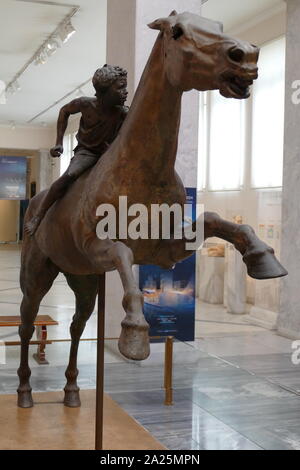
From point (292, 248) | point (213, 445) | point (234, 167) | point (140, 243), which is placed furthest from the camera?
point (234, 167)

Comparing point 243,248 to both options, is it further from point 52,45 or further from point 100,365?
point 52,45

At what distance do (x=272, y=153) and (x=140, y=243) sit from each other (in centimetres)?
929

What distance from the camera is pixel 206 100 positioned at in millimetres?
14938

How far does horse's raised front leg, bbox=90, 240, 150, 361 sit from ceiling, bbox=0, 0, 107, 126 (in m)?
10.2

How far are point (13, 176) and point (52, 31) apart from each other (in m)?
15.5

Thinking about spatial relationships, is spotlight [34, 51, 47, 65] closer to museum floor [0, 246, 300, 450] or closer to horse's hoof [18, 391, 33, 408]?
museum floor [0, 246, 300, 450]

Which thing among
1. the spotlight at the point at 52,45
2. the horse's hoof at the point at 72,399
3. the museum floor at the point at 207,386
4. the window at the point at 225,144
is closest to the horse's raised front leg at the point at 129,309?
the museum floor at the point at 207,386

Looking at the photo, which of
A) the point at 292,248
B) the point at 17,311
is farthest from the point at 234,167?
the point at 17,311

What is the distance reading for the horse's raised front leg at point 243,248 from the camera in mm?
3121

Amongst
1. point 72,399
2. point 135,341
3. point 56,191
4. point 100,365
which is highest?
point 56,191

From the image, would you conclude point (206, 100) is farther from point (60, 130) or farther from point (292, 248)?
point (60, 130)

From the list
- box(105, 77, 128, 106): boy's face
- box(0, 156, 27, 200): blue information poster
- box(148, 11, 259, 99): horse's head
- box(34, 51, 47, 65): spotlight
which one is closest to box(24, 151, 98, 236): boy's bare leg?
box(105, 77, 128, 106): boy's face

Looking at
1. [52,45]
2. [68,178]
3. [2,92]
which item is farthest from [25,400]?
[2,92]

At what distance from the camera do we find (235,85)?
8.36ft
